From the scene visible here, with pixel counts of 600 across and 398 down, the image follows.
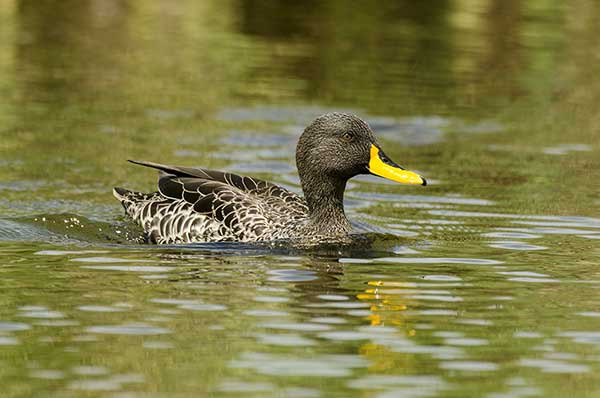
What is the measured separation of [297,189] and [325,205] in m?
3.23

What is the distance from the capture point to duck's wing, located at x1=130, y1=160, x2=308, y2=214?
529 inches

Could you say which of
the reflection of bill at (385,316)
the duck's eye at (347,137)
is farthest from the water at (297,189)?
the duck's eye at (347,137)

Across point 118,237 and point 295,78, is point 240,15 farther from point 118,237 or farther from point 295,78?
point 118,237

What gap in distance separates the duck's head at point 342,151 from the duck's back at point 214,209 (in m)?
0.54

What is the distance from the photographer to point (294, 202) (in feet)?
44.7

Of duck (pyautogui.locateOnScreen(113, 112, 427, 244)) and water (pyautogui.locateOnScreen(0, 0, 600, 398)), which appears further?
duck (pyautogui.locateOnScreen(113, 112, 427, 244))

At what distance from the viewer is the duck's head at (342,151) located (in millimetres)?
12695

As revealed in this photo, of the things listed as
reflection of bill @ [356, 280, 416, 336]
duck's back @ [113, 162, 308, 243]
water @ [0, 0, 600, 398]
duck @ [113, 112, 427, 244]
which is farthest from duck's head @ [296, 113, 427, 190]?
reflection of bill @ [356, 280, 416, 336]

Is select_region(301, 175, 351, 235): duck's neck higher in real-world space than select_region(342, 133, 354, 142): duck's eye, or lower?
lower

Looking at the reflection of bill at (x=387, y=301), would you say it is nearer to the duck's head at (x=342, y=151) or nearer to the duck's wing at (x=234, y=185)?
the duck's head at (x=342, y=151)

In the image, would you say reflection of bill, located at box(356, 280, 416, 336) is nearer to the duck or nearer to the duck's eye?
the duck

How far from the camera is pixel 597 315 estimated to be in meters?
9.98

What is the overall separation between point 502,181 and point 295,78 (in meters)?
8.25

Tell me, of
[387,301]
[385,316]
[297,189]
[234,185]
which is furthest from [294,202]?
[385,316]
